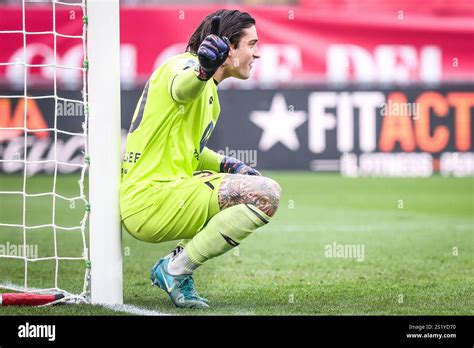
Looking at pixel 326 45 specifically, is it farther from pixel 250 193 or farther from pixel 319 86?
pixel 250 193

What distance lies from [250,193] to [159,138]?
56 cm

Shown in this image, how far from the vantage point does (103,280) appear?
196 inches

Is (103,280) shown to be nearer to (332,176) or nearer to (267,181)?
(267,181)

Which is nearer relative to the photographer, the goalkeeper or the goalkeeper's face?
the goalkeeper

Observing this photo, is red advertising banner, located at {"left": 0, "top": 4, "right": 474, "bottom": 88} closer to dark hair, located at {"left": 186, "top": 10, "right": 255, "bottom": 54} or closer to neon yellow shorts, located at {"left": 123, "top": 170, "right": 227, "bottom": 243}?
dark hair, located at {"left": 186, "top": 10, "right": 255, "bottom": 54}

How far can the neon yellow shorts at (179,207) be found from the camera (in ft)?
15.9

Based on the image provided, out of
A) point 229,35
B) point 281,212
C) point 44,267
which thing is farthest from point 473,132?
point 229,35

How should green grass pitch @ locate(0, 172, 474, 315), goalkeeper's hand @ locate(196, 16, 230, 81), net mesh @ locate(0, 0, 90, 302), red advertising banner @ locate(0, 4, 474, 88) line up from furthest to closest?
red advertising banner @ locate(0, 4, 474, 88)
net mesh @ locate(0, 0, 90, 302)
green grass pitch @ locate(0, 172, 474, 315)
goalkeeper's hand @ locate(196, 16, 230, 81)

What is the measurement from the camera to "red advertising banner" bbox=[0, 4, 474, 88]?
13.7 m

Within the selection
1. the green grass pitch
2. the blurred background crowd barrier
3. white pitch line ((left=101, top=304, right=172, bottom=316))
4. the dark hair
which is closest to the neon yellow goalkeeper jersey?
the dark hair

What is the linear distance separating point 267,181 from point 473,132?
9210 mm

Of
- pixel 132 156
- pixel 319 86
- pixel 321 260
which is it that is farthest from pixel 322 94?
pixel 132 156

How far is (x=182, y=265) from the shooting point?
4.94m

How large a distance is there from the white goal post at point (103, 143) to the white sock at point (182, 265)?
0.29m
